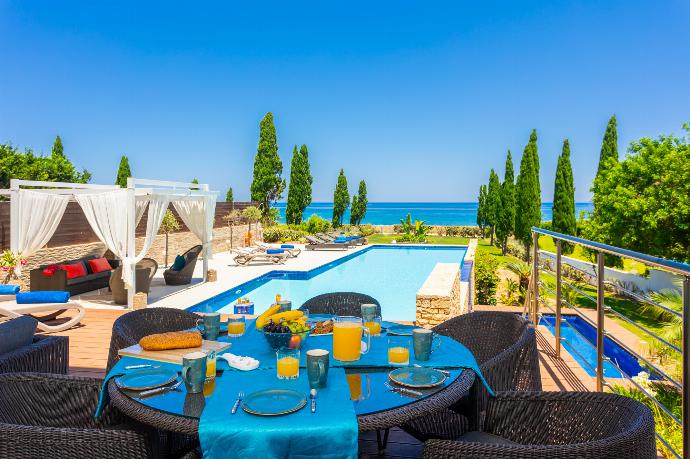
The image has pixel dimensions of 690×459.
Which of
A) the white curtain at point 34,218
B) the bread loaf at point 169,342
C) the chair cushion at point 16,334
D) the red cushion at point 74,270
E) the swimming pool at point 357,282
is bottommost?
the swimming pool at point 357,282

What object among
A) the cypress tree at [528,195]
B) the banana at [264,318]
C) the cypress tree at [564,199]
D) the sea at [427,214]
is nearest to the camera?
the banana at [264,318]

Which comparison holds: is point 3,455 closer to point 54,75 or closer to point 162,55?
point 54,75

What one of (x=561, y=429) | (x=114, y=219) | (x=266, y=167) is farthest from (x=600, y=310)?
(x=266, y=167)

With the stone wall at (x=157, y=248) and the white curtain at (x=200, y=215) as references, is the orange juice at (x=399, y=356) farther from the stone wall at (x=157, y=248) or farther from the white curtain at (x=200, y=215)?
the stone wall at (x=157, y=248)

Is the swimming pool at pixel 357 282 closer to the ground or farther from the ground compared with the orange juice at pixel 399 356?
closer to the ground

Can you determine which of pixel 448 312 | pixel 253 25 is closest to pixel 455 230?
pixel 253 25

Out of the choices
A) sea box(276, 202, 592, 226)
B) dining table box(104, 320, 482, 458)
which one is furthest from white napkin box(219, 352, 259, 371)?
sea box(276, 202, 592, 226)

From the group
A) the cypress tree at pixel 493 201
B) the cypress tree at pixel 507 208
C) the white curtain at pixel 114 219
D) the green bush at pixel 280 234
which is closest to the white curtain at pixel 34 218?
the white curtain at pixel 114 219

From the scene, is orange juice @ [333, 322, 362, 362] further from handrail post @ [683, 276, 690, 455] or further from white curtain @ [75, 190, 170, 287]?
white curtain @ [75, 190, 170, 287]

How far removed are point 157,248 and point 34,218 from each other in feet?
21.4

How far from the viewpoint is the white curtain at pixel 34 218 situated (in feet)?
26.6

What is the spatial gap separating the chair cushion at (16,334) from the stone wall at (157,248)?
7932mm

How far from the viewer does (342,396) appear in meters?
1.65

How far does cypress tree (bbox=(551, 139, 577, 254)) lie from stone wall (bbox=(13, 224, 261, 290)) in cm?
1294
